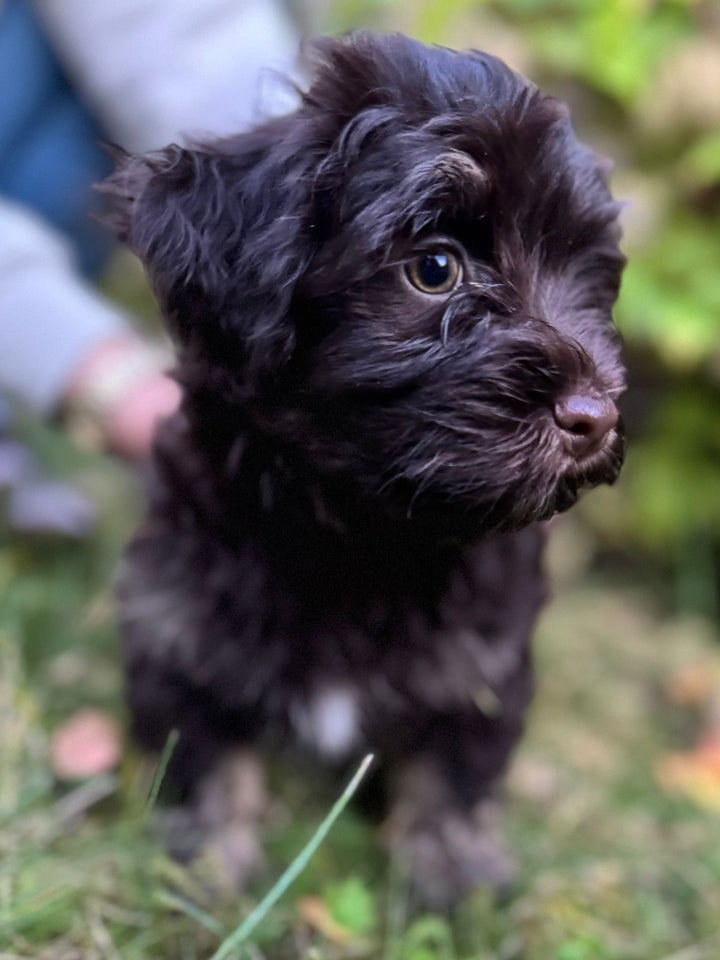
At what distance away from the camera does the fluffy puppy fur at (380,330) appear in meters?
1.62

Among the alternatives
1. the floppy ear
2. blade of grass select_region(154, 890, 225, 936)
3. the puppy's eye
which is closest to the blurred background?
blade of grass select_region(154, 890, 225, 936)

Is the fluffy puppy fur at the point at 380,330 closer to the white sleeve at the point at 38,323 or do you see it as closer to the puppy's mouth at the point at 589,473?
the puppy's mouth at the point at 589,473

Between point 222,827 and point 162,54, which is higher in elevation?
point 162,54

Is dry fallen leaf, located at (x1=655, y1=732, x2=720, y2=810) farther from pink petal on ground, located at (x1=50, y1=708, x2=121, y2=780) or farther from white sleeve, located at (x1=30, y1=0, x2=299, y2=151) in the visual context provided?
white sleeve, located at (x1=30, y1=0, x2=299, y2=151)

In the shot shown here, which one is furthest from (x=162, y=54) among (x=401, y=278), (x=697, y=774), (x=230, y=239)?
(x=697, y=774)

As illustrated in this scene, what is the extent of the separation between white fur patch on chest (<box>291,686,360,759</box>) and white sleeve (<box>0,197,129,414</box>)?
153 centimetres

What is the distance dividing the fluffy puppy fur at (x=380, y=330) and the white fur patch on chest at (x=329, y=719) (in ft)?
0.35

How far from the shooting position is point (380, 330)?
5.50ft

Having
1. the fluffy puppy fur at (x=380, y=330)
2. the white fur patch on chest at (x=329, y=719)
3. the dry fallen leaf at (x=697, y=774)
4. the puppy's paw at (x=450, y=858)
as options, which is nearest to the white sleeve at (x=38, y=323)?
the fluffy puppy fur at (x=380, y=330)

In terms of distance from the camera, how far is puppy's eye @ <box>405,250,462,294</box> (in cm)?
168

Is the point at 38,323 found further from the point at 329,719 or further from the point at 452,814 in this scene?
the point at 452,814

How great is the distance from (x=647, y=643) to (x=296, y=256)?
9.09 feet

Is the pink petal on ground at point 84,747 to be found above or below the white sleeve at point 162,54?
below

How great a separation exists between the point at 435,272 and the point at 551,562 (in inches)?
105
